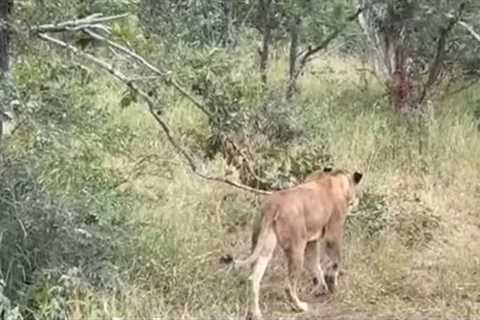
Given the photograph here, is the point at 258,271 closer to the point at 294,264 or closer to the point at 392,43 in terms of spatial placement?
the point at 294,264

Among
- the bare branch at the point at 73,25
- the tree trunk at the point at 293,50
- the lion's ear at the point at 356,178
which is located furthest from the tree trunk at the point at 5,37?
the tree trunk at the point at 293,50

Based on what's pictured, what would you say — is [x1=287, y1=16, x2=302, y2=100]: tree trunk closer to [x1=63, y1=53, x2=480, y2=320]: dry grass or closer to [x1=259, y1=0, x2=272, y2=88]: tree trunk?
[x1=259, y1=0, x2=272, y2=88]: tree trunk

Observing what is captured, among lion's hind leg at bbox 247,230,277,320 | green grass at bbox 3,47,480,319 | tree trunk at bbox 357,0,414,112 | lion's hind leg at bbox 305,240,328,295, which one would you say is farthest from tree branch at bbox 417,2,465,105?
lion's hind leg at bbox 247,230,277,320

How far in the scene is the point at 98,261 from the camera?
6.14 m

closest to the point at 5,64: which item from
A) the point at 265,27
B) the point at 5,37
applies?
the point at 5,37

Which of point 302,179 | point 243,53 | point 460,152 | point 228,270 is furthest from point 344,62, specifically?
point 228,270

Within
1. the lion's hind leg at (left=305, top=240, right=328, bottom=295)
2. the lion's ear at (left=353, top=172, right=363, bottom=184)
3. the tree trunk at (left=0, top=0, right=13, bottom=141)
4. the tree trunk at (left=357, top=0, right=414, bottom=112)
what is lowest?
the lion's hind leg at (left=305, top=240, right=328, bottom=295)

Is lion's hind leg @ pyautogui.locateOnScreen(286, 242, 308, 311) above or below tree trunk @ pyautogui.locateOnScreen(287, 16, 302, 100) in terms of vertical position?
below

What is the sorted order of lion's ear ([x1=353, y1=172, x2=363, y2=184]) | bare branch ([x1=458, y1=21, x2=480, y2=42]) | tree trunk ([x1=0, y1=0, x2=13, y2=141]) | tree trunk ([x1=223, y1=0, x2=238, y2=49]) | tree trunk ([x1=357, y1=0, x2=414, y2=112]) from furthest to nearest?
tree trunk ([x1=223, y1=0, x2=238, y2=49]) → tree trunk ([x1=357, y1=0, x2=414, y2=112]) → bare branch ([x1=458, y1=21, x2=480, y2=42]) → lion's ear ([x1=353, y1=172, x2=363, y2=184]) → tree trunk ([x1=0, y1=0, x2=13, y2=141])

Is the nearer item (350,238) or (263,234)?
(263,234)

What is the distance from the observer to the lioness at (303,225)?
20.4ft

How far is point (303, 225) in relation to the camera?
6367mm

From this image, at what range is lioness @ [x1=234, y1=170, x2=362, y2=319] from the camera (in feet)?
20.4

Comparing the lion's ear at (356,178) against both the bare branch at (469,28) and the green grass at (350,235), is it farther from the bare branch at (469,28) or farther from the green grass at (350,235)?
the bare branch at (469,28)
